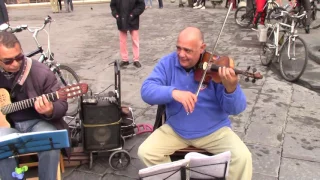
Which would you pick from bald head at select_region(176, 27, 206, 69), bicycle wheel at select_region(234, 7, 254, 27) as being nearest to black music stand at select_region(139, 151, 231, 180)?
bald head at select_region(176, 27, 206, 69)

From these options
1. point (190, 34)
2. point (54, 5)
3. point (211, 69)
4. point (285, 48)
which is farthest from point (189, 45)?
point (54, 5)

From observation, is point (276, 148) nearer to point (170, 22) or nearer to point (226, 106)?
point (226, 106)

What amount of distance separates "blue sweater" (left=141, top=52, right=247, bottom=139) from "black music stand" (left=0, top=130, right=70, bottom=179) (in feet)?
2.18

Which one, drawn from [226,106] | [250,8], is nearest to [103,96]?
[226,106]

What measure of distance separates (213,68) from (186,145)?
65cm

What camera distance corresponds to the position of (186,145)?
260cm

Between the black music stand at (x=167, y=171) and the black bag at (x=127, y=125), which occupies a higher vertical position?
the black music stand at (x=167, y=171)

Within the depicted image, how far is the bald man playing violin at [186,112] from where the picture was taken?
7.82ft

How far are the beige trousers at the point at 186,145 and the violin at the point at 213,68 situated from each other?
0.43m

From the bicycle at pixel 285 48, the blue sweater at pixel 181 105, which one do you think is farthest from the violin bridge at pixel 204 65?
the bicycle at pixel 285 48

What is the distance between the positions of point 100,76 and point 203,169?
3.87 metres

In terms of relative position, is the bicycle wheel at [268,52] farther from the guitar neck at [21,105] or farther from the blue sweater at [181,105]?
the guitar neck at [21,105]

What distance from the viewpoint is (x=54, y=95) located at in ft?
8.43

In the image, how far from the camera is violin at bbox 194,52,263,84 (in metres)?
2.32
